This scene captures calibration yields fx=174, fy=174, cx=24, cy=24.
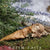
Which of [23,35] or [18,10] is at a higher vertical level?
[18,10]

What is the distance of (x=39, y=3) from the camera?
392 cm

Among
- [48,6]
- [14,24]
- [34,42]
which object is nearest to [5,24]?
[14,24]

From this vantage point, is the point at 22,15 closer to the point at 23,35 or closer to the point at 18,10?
the point at 18,10

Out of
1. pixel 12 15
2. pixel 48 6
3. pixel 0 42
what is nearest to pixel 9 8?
pixel 12 15

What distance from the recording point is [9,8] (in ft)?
6.42

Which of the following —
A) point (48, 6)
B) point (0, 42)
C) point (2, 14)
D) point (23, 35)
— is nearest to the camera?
point (0, 42)

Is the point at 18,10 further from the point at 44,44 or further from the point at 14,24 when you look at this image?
the point at 44,44

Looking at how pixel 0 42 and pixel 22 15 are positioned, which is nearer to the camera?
pixel 0 42

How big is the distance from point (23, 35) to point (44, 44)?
0.79ft

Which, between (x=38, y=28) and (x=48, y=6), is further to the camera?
(x=48, y=6)

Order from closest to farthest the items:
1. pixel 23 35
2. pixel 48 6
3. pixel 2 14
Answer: pixel 23 35 → pixel 2 14 → pixel 48 6

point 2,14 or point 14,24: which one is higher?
point 2,14

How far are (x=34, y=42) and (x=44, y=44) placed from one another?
0.09 m

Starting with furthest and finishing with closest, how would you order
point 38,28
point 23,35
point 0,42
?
point 38,28
point 23,35
point 0,42
